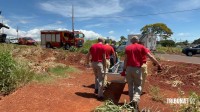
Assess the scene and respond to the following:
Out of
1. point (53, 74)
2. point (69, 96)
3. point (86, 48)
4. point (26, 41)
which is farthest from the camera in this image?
point (26, 41)

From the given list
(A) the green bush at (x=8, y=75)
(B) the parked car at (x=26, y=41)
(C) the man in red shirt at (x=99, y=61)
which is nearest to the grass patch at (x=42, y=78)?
(A) the green bush at (x=8, y=75)

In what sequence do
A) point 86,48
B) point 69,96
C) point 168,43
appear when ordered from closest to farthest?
point 69,96, point 86,48, point 168,43

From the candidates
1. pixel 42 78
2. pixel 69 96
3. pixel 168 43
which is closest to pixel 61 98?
pixel 69 96

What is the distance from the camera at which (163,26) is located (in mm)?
79938

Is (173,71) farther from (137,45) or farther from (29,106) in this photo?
(29,106)

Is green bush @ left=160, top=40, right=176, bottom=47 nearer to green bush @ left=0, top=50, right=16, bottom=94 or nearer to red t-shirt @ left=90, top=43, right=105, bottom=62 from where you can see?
red t-shirt @ left=90, top=43, right=105, bottom=62

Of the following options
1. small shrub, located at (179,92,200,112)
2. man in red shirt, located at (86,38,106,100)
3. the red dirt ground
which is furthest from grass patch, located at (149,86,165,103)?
small shrub, located at (179,92,200,112)

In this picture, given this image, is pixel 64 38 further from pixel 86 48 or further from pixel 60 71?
pixel 60 71

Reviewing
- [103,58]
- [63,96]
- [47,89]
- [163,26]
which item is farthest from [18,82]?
[163,26]

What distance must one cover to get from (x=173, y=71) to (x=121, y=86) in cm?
542

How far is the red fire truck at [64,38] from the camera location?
34719mm

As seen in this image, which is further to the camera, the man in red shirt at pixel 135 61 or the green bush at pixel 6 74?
the green bush at pixel 6 74

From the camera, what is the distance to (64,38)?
35156mm

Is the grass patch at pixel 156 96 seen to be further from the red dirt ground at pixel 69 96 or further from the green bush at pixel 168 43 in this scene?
the green bush at pixel 168 43
